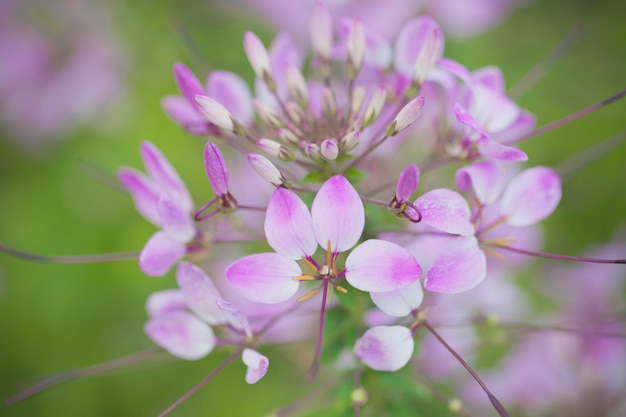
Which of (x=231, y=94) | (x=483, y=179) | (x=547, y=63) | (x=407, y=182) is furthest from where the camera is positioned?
(x=547, y=63)

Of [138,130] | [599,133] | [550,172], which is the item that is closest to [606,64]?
Result: [599,133]

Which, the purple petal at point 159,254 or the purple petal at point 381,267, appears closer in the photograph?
the purple petal at point 381,267

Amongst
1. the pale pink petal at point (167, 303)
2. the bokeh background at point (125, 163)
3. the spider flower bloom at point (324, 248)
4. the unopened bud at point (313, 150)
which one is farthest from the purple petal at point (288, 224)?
the bokeh background at point (125, 163)

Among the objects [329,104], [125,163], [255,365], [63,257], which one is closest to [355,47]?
[329,104]

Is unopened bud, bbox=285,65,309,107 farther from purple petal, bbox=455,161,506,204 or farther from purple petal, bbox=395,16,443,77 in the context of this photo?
purple petal, bbox=455,161,506,204

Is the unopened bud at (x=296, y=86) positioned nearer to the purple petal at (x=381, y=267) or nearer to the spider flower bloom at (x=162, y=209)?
the spider flower bloom at (x=162, y=209)

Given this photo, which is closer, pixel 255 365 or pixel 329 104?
pixel 255 365

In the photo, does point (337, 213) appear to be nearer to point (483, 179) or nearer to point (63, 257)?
point (483, 179)
